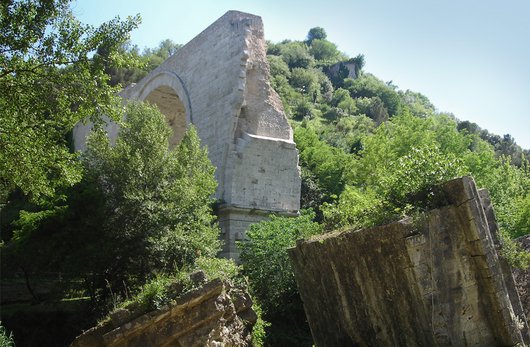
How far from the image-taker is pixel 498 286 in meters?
5.39

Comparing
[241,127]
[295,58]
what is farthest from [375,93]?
[241,127]

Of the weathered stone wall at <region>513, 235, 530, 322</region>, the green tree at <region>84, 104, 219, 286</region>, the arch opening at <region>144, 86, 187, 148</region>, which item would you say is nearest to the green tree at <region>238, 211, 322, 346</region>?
the green tree at <region>84, 104, 219, 286</region>

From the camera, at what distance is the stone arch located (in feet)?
63.1

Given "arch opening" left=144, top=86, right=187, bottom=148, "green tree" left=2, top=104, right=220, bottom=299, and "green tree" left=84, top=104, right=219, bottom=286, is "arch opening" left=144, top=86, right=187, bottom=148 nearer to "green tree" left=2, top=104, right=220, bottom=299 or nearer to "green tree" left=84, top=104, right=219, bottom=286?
"green tree" left=84, top=104, right=219, bottom=286

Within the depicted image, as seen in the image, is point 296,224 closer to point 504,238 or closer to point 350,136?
point 504,238

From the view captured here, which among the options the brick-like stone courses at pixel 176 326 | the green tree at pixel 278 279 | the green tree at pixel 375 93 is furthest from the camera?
the green tree at pixel 375 93

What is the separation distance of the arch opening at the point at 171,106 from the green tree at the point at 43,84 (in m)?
12.8

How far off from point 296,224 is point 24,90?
603 cm

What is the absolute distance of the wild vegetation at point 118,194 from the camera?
6434 mm

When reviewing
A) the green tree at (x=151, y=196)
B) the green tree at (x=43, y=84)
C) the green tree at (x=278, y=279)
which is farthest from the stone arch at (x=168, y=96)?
the green tree at (x=43, y=84)

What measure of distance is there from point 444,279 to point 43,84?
19.3 feet

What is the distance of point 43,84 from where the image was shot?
6988mm

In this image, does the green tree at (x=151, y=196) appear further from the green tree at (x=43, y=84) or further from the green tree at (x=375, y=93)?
the green tree at (x=375, y=93)

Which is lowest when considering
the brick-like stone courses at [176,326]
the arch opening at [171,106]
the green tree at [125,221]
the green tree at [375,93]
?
the brick-like stone courses at [176,326]
